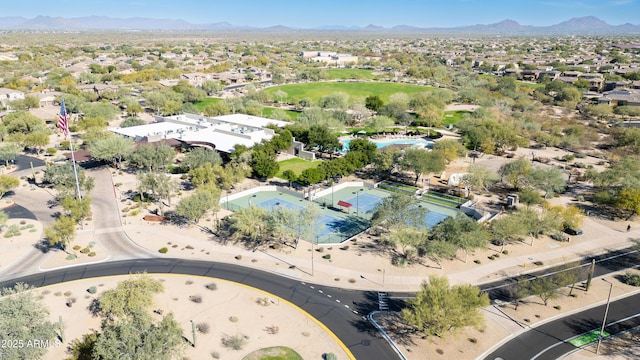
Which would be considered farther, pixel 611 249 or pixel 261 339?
pixel 611 249

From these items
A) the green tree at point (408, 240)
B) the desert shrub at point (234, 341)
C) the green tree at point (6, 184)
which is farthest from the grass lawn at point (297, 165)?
the desert shrub at point (234, 341)

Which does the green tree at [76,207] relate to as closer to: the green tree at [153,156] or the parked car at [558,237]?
the green tree at [153,156]

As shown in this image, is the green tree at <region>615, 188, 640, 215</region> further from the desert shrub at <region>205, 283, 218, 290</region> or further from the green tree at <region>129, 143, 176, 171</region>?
the green tree at <region>129, 143, 176, 171</region>

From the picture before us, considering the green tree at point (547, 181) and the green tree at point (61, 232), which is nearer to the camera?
the green tree at point (61, 232)

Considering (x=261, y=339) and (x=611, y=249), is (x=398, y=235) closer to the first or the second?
(x=261, y=339)

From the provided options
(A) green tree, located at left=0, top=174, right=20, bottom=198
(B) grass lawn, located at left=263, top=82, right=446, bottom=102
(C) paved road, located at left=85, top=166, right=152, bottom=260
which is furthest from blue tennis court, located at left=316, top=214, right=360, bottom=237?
(B) grass lawn, located at left=263, top=82, right=446, bottom=102

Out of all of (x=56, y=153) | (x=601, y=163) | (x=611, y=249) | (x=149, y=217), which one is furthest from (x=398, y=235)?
(x=56, y=153)

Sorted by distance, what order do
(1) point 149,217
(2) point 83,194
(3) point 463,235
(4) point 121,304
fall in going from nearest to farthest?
(4) point 121,304
(3) point 463,235
(1) point 149,217
(2) point 83,194
